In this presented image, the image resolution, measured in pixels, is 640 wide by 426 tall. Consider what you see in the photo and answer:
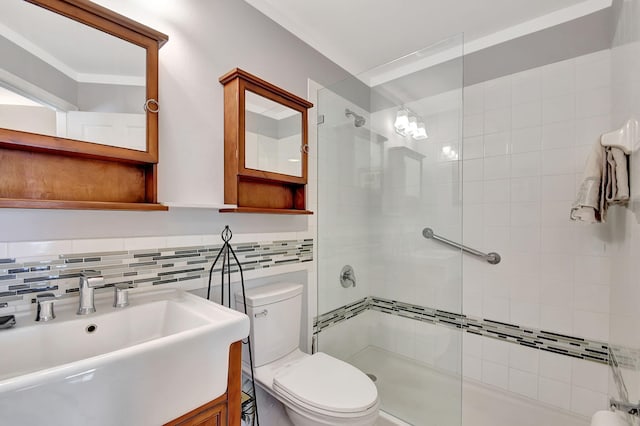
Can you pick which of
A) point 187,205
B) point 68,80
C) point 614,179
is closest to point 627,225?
point 614,179

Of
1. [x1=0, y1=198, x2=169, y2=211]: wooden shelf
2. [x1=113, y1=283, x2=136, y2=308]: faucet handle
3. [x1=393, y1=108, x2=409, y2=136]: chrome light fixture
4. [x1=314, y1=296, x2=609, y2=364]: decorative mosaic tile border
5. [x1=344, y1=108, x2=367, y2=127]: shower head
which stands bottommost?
[x1=314, y1=296, x2=609, y2=364]: decorative mosaic tile border

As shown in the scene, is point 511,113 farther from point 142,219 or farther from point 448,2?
point 142,219

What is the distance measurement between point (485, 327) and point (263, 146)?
1827 mm

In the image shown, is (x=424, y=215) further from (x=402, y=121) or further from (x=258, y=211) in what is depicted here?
(x=258, y=211)

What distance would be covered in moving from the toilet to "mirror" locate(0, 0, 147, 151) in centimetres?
91

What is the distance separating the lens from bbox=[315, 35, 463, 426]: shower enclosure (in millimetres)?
1674

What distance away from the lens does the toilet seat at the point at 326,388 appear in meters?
1.22

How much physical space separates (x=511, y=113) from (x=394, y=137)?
0.76 meters

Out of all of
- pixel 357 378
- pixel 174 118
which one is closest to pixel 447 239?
pixel 357 378

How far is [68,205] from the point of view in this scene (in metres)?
0.93

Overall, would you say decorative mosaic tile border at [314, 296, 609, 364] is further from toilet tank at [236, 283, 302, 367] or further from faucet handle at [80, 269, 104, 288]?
faucet handle at [80, 269, 104, 288]

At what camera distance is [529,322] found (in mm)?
1813

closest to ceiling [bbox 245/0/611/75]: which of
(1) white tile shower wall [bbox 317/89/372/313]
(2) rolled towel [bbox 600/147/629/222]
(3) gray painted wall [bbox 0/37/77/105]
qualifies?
(1) white tile shower wall [bbox 317/89/372/313]

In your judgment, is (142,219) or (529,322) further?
(529,322)
